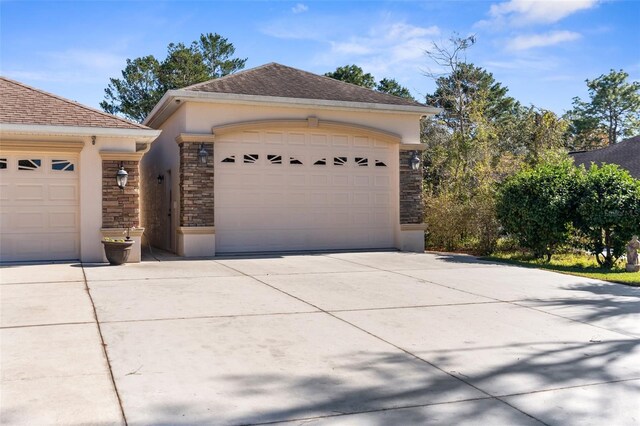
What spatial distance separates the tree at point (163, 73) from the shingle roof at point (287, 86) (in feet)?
65.1

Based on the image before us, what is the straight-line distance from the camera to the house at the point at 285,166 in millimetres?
14453

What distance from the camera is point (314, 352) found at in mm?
5785

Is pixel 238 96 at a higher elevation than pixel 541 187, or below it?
higher

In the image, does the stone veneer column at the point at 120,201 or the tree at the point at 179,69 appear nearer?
the stone veneer column at the point at 120,201

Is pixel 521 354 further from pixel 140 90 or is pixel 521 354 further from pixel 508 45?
pixel 140 90

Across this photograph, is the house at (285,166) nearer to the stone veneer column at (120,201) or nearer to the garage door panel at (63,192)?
the stone veneer column at (120,201)

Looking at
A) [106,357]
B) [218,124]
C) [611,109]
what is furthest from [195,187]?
[611,109]

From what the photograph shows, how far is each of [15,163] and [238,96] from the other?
5.25 m

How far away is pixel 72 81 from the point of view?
22859 mm

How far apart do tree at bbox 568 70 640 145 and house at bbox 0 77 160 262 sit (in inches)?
1818

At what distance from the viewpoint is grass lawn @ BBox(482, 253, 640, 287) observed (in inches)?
457

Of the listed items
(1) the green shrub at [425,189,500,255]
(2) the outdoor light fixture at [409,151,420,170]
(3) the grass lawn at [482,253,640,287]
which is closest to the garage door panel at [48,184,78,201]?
(2) the outdoor light fixture at [409,151,420,170]

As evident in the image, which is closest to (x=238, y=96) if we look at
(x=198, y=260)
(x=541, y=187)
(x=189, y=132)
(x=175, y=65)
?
(x=189, y=132)

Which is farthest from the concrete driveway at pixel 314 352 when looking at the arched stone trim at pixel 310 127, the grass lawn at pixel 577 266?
the arched stone trim at pixel 310 127
